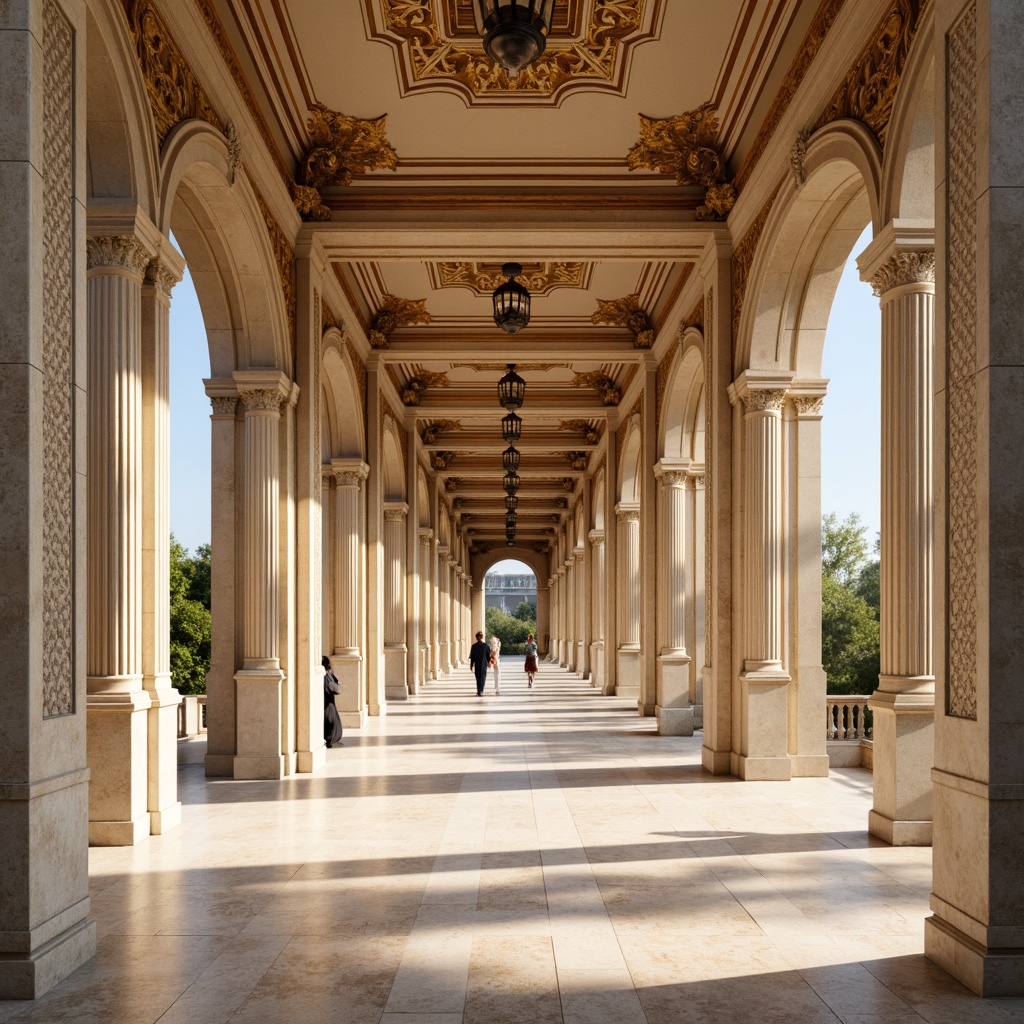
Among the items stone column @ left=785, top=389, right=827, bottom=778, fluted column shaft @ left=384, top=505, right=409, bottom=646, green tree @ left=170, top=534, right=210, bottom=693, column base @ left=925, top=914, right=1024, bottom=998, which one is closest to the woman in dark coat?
stone column @ left=785, top=389, right=827, bottom=778

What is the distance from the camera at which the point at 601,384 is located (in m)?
22.4

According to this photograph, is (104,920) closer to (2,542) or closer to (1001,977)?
(2,542)

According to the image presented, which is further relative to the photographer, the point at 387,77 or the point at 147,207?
the point at 387,77

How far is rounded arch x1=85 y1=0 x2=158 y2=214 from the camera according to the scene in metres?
6.96

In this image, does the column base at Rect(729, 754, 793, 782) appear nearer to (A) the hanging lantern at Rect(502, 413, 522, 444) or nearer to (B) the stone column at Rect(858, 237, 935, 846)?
(B) the stone column at Rect(858, 237, 935, 846)

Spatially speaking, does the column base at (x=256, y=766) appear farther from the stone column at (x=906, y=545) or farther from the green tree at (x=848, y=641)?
the green tree at (x=848, y=641)

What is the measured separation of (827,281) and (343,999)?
8774 mm

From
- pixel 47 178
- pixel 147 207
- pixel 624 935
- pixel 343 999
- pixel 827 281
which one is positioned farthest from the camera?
pixel 827 281

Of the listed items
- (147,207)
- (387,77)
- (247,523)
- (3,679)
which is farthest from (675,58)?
(3,679)

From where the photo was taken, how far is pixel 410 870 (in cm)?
731

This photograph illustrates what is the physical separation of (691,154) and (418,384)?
11340mm

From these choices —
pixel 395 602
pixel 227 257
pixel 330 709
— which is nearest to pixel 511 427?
pixel 395 602

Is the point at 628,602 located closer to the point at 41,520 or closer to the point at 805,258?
the point at 805,258

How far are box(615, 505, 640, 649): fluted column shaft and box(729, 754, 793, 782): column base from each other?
11301 mm
